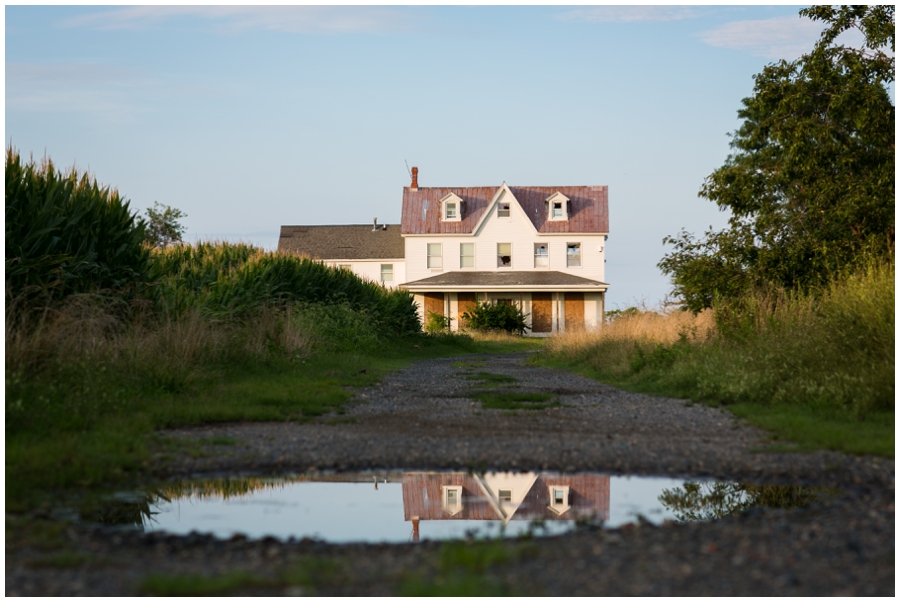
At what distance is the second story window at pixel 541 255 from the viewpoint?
47.2 metres

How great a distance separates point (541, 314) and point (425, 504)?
40.8 meters

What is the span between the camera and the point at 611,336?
21.1 metres

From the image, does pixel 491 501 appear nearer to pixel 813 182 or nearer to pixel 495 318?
pixel 813 182

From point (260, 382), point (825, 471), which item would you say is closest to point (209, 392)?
point (260, 382)

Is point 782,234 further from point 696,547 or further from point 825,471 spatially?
point 696,547

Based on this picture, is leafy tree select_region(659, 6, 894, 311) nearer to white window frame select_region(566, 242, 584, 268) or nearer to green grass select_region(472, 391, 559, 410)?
green grass select_region(472, 391, 559, 410)

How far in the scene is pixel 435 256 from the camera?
4803 cm

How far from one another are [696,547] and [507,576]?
1.05 meters

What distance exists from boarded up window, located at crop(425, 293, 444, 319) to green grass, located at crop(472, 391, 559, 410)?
34.2 m

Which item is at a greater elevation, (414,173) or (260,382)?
(414,173)

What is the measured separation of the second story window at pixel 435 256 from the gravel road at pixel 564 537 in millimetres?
38628

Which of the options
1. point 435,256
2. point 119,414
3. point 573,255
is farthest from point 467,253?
point 119,414

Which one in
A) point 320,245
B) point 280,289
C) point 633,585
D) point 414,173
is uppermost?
point 414,173

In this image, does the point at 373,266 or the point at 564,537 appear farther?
the point at 373,266
